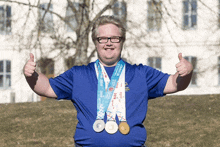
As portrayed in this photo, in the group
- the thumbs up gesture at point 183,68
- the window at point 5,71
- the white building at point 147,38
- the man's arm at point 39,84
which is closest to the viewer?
the thumbs up gesture at point 183,68

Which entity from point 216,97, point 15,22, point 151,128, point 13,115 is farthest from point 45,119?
point 216,97

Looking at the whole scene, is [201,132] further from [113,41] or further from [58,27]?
[58,27]

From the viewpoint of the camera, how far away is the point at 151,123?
7.87 m

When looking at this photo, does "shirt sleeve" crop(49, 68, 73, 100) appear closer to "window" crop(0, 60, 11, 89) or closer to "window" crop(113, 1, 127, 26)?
"window" crop(113, 1, 127, 26)

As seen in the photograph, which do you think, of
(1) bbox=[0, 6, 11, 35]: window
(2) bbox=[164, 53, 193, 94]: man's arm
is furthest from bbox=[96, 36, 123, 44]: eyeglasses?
(1) bbox=[0, 6, 11, 35]: window

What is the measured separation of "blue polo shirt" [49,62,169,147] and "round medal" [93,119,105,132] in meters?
0.04

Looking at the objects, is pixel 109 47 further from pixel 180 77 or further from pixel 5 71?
pixel 5 71

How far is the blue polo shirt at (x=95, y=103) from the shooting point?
2547 millimetres

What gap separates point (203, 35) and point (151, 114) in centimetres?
1229

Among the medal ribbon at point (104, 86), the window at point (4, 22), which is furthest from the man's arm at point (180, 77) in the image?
the window at point (4, 22)

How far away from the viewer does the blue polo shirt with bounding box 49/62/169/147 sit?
2547mm

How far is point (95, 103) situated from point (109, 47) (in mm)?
464

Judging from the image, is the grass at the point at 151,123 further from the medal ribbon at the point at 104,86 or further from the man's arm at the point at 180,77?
the medal ribbon at the point at 104,86

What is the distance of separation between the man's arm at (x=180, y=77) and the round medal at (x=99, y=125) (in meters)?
0.63
